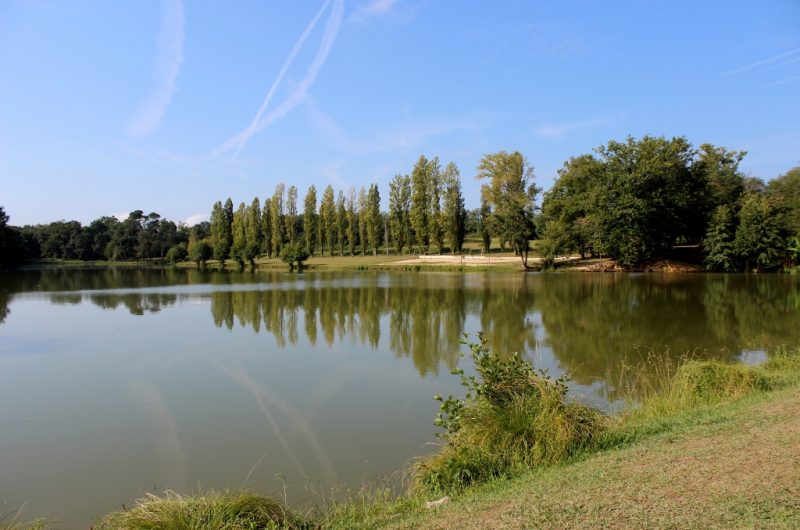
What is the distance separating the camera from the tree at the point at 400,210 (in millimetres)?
70062

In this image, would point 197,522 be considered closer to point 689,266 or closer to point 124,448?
point 124,448

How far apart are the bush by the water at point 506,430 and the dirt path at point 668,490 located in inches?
19.6

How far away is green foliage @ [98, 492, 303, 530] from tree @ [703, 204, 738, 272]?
46544 millimetres

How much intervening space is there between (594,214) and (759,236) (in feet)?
40.2

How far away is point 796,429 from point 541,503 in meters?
2.94

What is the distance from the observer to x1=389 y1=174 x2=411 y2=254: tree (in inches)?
2758

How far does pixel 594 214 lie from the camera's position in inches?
1810

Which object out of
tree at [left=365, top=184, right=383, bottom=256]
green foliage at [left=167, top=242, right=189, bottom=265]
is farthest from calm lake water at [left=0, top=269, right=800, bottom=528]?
green foliage at [left=167, top=242, right=189, bottom=265]

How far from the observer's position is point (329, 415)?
8914mm

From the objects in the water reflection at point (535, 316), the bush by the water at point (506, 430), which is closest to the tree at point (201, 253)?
the water reflection at point (535, 316)

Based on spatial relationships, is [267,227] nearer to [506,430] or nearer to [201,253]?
[201,253]

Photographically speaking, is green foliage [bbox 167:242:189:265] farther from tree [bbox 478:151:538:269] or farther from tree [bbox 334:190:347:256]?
tree [bbox 478:151:538:269]

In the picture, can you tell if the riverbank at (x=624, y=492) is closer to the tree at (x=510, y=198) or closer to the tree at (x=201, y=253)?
the tree at (x=510, y=198)

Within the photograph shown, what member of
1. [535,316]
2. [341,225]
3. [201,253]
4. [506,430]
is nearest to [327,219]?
[341,225]
